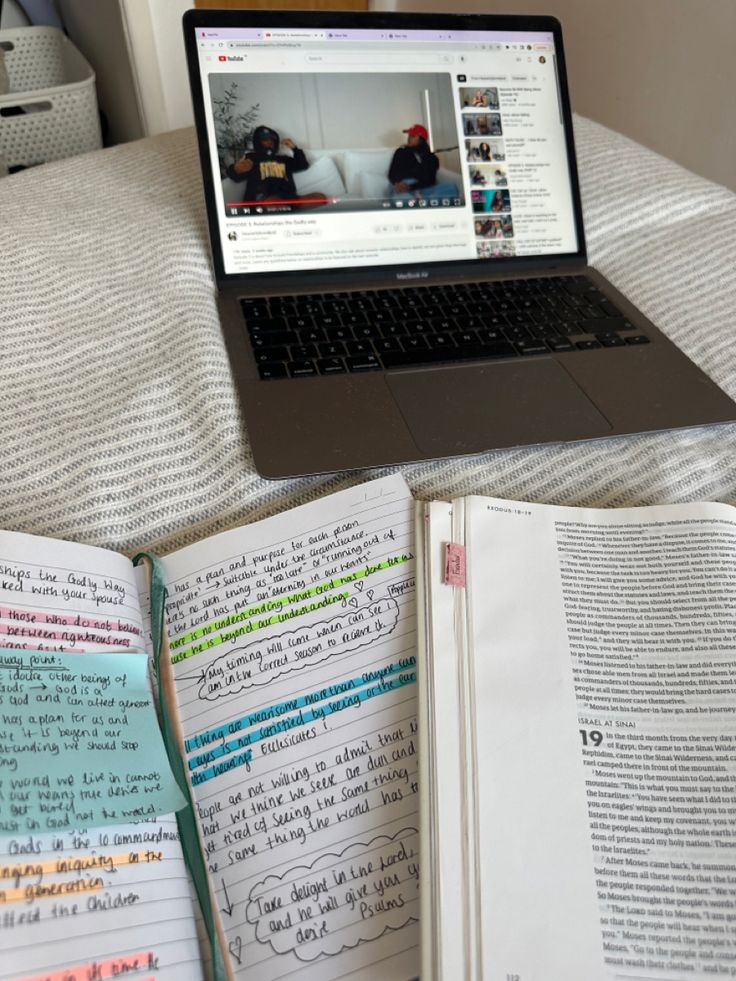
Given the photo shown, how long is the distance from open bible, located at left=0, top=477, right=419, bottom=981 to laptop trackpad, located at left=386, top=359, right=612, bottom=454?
7 centimetres

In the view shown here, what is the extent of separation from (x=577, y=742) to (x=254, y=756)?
15 cm

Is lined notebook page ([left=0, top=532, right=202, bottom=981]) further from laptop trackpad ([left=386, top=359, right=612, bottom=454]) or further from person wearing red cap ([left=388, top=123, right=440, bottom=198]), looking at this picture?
person wearing red cap ([left=388, top=123, right=440, bottom=198])

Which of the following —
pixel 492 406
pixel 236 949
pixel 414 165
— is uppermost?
pixel 414 165

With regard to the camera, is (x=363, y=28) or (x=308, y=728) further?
(x=363, y=28)

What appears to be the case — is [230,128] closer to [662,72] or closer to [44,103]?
[44,103]

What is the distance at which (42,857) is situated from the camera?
313mm

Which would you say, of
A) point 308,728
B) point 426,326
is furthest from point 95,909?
Answer: point 426,326

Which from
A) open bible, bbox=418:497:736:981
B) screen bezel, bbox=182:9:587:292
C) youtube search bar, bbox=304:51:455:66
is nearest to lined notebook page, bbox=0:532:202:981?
open bible, bbox=418:497:736:981

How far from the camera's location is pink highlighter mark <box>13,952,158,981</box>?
0.94ft

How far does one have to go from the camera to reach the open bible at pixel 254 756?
311 mm

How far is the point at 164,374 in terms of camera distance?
559 mm

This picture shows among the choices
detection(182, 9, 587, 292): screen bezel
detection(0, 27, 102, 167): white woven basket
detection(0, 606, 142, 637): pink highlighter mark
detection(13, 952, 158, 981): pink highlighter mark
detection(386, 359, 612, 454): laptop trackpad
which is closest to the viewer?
detection(13, 952, 158, 981): pink highlighter mark

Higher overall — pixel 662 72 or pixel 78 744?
pixel 662 72

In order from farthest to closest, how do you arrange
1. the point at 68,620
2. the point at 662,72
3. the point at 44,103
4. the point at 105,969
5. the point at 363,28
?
the point at 662,72
the point at 44,103
the point at 363,28
the point at 68,620
the point at 105,969
